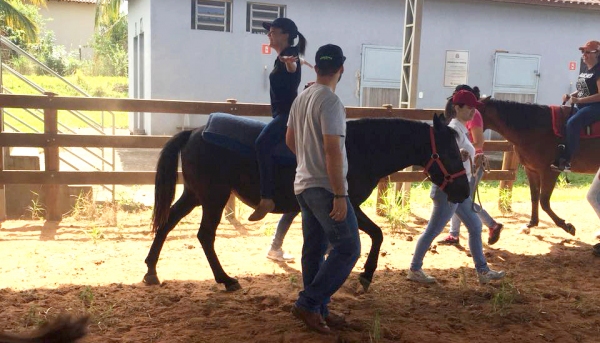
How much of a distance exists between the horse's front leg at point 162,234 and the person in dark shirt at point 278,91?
863 mm

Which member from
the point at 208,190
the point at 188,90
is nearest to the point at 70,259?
the point at 208,190

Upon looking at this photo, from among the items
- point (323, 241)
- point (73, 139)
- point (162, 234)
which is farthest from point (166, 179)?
point (73, 139)

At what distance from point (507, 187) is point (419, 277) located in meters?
4.35

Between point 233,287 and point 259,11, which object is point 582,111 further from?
point 259,11

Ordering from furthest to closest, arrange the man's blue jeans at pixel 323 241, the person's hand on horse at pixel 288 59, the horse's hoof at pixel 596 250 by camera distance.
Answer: the horse's hoof at pixel 596 250
the person's hand on horse at pixel 288 59
the man's blue jeans at pixel 323 241

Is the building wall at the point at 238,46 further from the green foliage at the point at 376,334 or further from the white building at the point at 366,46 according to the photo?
the green foliage at the point at 376,334

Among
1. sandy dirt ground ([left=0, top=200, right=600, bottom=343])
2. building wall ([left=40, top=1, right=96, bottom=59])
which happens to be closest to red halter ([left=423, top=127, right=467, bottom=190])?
sandy dirt ground ([left=0, top=200, right=600, bottom=343])

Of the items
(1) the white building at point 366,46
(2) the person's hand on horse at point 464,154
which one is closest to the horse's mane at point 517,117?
(2) the person's hand on horse at point 464,154

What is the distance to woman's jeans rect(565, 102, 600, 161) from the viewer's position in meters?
6.97

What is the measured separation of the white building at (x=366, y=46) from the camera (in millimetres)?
→ 15141

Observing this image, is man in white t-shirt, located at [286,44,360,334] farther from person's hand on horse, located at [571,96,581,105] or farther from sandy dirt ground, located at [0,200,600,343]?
person's hand on horse, located at [571,96,581,105]

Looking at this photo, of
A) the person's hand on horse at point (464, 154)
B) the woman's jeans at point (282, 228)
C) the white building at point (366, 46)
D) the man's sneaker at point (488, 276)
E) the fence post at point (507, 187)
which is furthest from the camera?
the white building at point (366, 46)

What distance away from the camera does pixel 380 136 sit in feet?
14.8

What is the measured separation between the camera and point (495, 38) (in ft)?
56.2
